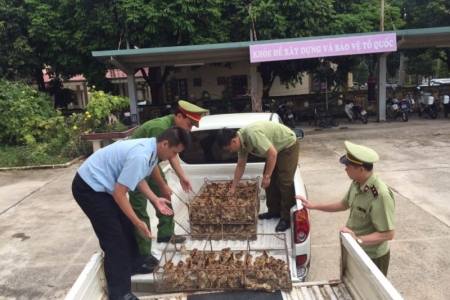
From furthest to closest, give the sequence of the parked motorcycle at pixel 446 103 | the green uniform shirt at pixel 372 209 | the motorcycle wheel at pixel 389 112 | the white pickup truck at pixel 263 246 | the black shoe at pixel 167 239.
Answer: the motorcycle wheel at pixel 389 112
the parked motorcycle at pixel 446 103
the black shoe at pixel 167 239
the green uniform shirt at pixel 372 209
the white pickup truck at pixel 263 246

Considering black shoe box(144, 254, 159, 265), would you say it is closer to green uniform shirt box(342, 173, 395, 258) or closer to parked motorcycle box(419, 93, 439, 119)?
green uniform shirt box(342, 173, 395, 258)

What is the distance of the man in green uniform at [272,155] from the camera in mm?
3400

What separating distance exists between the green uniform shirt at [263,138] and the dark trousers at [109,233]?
1.39 meters

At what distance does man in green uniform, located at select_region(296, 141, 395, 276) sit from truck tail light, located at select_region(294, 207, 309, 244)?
0.45m

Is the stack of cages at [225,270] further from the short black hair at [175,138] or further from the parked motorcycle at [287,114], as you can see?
the parked motorcycle at [287,114]

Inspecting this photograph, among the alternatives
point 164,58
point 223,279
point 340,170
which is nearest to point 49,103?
point 164,58

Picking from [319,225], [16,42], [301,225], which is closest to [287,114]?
[319,225]

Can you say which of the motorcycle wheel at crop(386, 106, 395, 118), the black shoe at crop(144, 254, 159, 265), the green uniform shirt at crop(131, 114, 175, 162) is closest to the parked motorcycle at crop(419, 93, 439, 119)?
the motorcycle wheel at crop(386, 106, 395, 118)

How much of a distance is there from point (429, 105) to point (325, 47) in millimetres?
5676

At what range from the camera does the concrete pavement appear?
375cm

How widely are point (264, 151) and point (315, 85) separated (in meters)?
24.3

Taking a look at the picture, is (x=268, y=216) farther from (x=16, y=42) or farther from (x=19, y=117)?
(x=16, y=42)

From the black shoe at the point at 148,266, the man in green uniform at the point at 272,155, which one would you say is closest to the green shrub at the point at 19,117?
the man in green uniform at the point at 272,155

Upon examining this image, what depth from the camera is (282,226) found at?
350 centimetres
